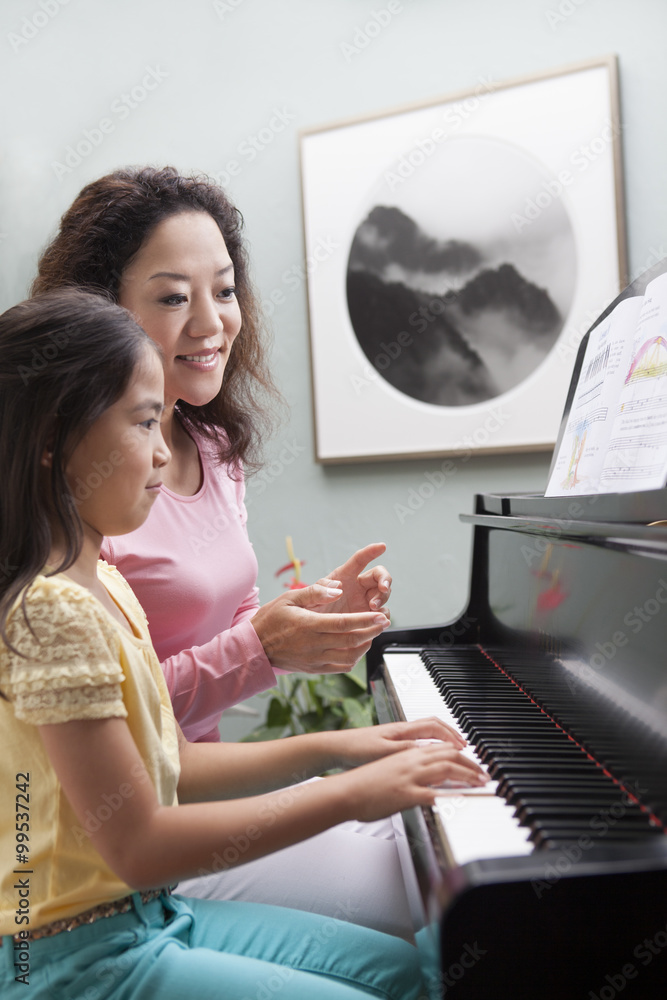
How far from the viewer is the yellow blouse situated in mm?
737

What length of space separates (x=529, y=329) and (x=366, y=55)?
3.16ft

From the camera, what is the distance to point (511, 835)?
2.24 ft

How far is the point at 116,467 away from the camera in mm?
845

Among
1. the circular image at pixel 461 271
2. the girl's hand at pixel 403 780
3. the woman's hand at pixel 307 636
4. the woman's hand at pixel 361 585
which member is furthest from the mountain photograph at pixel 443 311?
the girl's hand at pixel 403 780

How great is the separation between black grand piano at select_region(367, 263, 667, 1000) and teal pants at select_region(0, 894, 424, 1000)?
117mm

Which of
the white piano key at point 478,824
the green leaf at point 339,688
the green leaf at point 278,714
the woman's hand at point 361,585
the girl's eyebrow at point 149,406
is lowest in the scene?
the green leaf at point 278,714

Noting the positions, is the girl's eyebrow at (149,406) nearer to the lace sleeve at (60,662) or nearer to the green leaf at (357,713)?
the lace sleeve at (60,662)

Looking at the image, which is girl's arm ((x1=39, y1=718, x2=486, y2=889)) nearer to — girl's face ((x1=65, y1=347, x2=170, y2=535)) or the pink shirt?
girl's face ((x1=65, y1=347, x2=170, y2=535))

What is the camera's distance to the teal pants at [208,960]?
2.53 feet

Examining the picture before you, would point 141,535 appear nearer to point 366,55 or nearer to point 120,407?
point 120,407

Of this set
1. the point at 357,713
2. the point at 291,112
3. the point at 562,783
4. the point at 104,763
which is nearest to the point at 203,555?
the point at 104,763

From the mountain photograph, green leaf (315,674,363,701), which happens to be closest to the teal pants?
green leaf (315,674,363,701)

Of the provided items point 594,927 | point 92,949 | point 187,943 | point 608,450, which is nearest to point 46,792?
point 92,949

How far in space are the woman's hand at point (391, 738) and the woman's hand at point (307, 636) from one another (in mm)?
253
